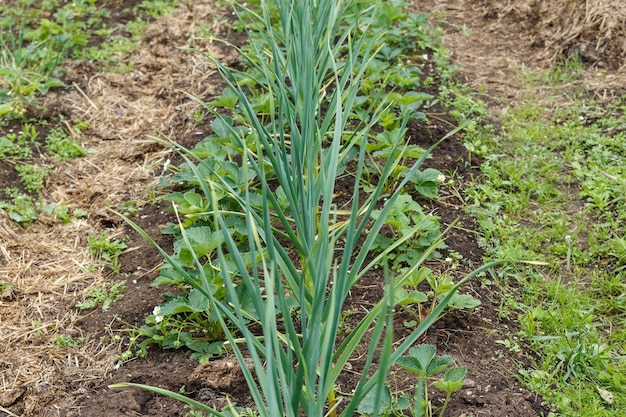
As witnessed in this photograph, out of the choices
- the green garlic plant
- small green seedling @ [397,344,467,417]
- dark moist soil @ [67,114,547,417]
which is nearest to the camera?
the green garlic plant

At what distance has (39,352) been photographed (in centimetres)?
222

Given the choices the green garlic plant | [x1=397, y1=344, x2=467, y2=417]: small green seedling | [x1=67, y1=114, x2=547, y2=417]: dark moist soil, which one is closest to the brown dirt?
[x1=67, y1=114, x2=547, y2=417]: dark moist soil

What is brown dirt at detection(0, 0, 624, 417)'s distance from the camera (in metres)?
1.99

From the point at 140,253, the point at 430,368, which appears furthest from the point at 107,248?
the point at 430,368

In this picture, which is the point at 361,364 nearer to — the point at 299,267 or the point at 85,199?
the point at 299,267

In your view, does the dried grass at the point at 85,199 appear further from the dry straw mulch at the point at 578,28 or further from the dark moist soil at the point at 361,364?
the dry straw mulch at the point at 578,28

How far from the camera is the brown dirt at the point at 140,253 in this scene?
199 centimetres

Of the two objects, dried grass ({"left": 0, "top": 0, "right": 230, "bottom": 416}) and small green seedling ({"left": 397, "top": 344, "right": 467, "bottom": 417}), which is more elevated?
small green seedling ({"left": 397, "top": 344, "right": 467, "bottom": 417})

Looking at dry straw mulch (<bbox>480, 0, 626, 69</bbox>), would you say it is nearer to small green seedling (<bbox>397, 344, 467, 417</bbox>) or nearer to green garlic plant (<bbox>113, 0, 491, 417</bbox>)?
green garlic plant (<bbox>113, 0, 491, 417</bbox>)

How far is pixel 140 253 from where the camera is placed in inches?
104

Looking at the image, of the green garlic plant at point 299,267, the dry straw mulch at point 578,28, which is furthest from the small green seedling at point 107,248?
the dry straw mulch at point 578,28

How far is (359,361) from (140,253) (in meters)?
1.01

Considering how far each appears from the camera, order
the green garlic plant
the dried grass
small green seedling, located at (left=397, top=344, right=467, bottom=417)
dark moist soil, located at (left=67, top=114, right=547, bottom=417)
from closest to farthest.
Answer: the green garlic plant
small green seedling, located at (left=397, top=344, right=467, bottom=417)
dark moist soil, located at (left=67, top=114, right=547, bottom=417)
the dried grass

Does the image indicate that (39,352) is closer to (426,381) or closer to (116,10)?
(426,381)
